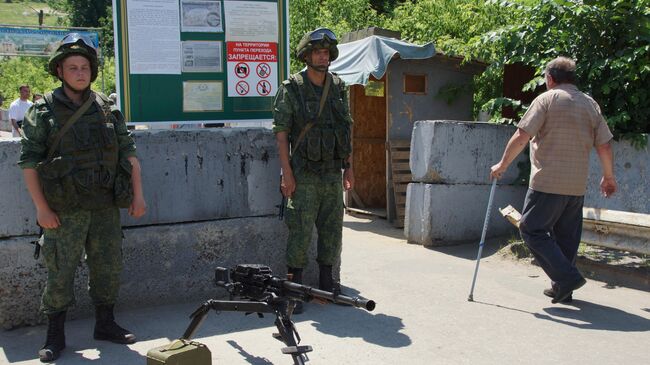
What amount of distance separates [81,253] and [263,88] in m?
2.16

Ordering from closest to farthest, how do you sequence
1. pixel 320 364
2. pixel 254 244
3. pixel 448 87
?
pixel 320 364
pixel 254 244
pixel 448 87

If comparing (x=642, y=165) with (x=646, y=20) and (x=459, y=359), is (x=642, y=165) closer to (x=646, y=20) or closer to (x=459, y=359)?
(x=646, y=20)

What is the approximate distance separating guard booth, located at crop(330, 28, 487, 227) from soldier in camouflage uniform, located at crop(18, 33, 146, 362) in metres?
4.64

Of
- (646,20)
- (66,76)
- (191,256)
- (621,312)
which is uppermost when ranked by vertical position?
(646,20)

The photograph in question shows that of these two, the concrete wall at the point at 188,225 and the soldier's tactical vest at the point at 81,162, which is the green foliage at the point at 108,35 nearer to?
the concrete wall at the point at 188,225

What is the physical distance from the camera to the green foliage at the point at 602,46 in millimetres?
6215

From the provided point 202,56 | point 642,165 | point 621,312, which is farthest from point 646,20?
point 202,56

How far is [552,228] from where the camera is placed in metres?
5.38

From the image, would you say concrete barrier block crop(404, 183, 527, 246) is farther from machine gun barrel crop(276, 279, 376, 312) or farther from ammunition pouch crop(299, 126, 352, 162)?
machine gun barrel crop(276, 279, 376, 312)

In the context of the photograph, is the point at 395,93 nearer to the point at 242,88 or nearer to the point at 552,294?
the point at 242,88

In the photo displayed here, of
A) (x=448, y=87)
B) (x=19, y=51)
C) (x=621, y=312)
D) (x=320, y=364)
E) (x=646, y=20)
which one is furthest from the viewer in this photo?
(x=19, y=51)

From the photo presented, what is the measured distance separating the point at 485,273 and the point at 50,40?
93.0 ft

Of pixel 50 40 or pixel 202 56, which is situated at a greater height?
pixel 50 40

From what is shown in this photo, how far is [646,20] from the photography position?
6148 millimetres
